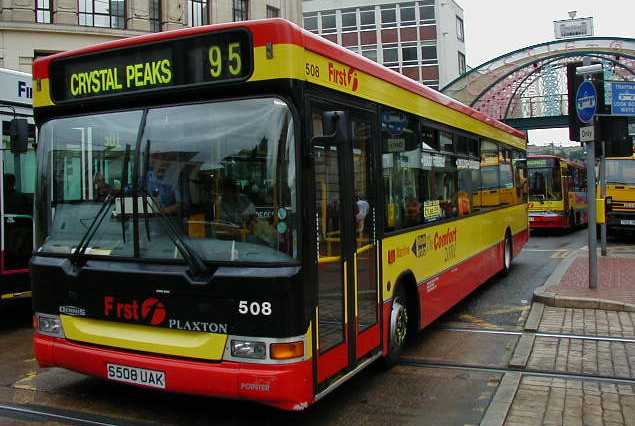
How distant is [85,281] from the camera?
4789 mm

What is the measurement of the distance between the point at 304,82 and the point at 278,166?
0.65 metres

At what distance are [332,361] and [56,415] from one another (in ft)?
7.19

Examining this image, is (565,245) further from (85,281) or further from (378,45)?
(378,45)

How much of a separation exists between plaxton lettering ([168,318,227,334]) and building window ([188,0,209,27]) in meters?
26.7

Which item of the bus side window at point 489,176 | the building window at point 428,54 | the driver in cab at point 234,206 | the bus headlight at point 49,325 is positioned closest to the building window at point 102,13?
the bus side window at point 489,176

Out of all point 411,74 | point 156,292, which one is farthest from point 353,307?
point 411,74

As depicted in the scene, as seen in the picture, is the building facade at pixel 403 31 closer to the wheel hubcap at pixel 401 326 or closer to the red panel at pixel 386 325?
the wheel hubcap at pixel 401 326

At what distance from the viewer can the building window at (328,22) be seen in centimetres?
6212

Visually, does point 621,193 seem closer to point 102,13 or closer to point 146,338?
point 146,338

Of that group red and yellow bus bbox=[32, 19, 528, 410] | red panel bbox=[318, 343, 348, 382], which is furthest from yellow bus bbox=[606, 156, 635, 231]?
red panel bbox=[318, 343, 348, 382]

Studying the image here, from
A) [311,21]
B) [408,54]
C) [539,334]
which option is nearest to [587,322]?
[539,334]

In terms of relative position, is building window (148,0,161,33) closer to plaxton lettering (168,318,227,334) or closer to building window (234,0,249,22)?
building window (234,0,249,22)

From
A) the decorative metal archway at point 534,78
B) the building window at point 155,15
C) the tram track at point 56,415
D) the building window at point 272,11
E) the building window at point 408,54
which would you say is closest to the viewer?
the tram track at point 56,415

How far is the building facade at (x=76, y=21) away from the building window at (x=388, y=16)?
34.1 m
